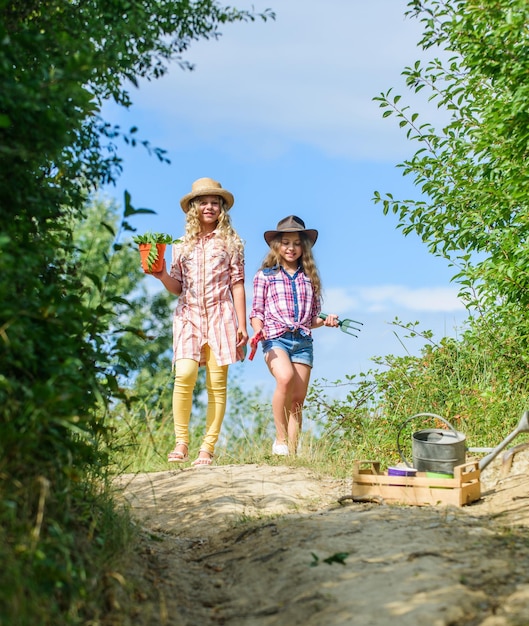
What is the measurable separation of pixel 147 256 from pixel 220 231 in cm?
84

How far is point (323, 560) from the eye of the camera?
452cm

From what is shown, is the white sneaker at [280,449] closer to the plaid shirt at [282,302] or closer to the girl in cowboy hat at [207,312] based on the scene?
the girl in cowboy hat at [207,312]

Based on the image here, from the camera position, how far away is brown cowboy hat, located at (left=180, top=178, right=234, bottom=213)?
8297mm

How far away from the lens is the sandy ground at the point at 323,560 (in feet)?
12.8

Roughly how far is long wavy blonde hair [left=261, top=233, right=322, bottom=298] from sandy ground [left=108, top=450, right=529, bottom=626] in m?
2.62

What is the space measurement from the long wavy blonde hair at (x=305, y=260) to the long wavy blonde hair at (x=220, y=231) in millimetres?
737

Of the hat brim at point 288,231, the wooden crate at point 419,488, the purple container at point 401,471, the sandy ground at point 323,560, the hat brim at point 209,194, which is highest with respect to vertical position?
the hat brim at point 209,194

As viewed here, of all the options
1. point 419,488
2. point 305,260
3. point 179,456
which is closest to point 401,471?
point 419,488

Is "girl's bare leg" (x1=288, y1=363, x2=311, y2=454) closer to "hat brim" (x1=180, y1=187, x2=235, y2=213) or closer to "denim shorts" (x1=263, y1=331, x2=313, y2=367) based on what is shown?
"denim shorts" (x1=263, y1=331, x2=313, y2=367)

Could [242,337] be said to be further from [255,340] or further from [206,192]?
[206,192]

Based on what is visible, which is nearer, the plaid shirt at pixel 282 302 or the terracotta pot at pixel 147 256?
the terracotta pot at pixel 147 256

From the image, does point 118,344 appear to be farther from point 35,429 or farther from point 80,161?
point 80,161

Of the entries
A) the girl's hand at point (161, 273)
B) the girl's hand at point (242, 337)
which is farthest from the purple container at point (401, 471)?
the girl's hand at point (161, 273)

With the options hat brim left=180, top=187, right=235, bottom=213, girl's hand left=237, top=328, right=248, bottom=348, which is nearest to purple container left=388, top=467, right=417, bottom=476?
girl's hand left=237, top=328, right=248, bottom=348
